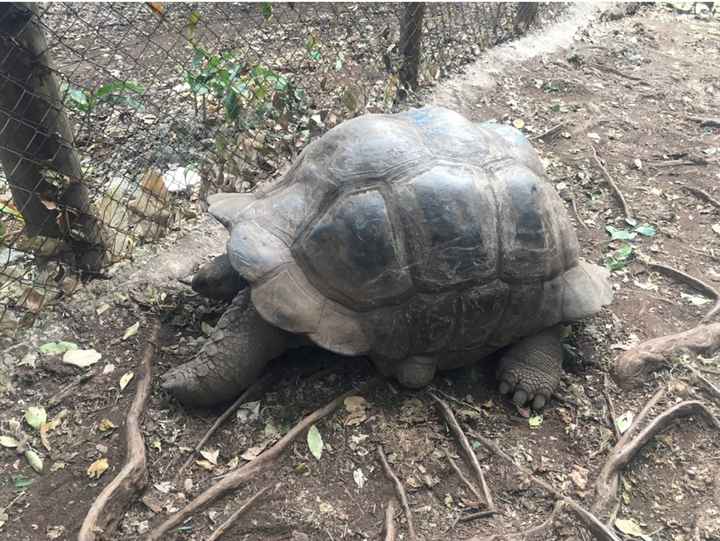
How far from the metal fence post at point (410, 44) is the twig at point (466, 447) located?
3.39m

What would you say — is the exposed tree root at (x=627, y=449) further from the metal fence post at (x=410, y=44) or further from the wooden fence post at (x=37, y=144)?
the metal fence post at (x=410, y=44)

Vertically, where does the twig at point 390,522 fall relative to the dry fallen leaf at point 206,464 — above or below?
above

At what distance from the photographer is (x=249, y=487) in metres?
2.65

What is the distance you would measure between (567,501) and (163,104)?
4.32m

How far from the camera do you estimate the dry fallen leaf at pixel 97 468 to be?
2.66m

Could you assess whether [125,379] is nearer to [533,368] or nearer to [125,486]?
[125,486]

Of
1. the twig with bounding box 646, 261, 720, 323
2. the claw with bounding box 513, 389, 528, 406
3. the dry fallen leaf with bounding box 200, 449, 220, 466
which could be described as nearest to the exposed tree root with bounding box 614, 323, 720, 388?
the twig with bounding box 646, 261, 720, 323

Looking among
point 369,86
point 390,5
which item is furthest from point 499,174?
point 390,5

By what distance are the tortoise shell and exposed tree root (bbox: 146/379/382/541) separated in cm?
34

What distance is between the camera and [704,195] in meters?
4.69

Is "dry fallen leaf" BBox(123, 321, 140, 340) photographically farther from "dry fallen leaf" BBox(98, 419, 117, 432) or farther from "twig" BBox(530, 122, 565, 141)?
"twig" BBox(530, 122, 565, 141)

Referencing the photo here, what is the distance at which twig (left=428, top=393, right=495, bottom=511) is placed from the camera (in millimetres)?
2656

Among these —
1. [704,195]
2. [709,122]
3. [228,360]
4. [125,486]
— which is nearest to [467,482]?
[228,360]

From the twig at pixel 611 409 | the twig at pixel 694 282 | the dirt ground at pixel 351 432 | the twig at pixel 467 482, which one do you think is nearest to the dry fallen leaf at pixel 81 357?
the dirt ground at pixel 351 432
